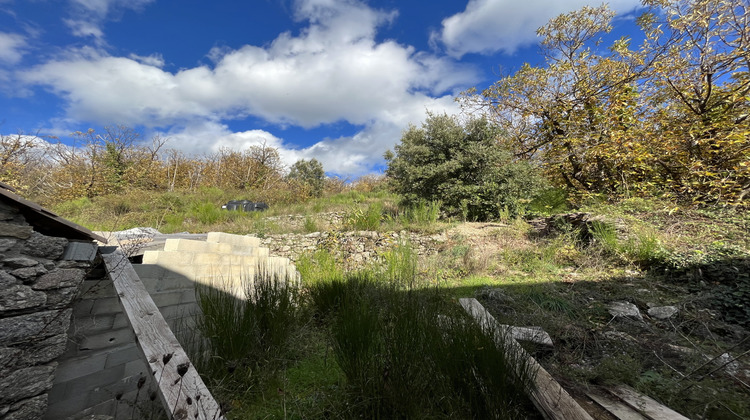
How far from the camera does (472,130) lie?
8203 mm

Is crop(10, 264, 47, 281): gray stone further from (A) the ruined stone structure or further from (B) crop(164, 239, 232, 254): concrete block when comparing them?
(B) crop(164, 239, 232, 254): concrete block

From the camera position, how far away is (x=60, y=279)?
207 cm

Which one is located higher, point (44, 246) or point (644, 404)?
point (44, 246)

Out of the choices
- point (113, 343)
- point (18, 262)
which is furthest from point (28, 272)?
point (113, 343)

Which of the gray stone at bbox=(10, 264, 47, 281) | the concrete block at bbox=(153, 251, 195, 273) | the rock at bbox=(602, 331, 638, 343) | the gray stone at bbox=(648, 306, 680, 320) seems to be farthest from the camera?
the concrete block at bbox=(153, 251, 195, 273)

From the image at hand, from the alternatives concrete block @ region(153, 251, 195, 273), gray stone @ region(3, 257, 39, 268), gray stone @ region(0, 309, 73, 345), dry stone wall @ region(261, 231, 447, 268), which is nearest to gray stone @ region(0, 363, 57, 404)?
gray stone @ region(0, 309, 73, 345)

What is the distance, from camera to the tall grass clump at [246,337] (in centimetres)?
217

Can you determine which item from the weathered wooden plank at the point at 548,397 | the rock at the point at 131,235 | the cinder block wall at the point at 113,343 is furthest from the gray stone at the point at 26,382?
the weathered wooden plank at the point at 548,397

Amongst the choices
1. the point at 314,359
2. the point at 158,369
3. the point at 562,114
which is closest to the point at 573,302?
the point at 314,359

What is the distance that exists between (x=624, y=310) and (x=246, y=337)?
3.91 metres

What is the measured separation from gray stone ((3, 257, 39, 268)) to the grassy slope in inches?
72.2

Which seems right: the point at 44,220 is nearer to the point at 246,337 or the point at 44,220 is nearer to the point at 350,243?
the point at 246,337

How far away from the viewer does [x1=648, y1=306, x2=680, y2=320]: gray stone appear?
2859 mm

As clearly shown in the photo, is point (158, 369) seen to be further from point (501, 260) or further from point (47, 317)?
point (501, 260)
